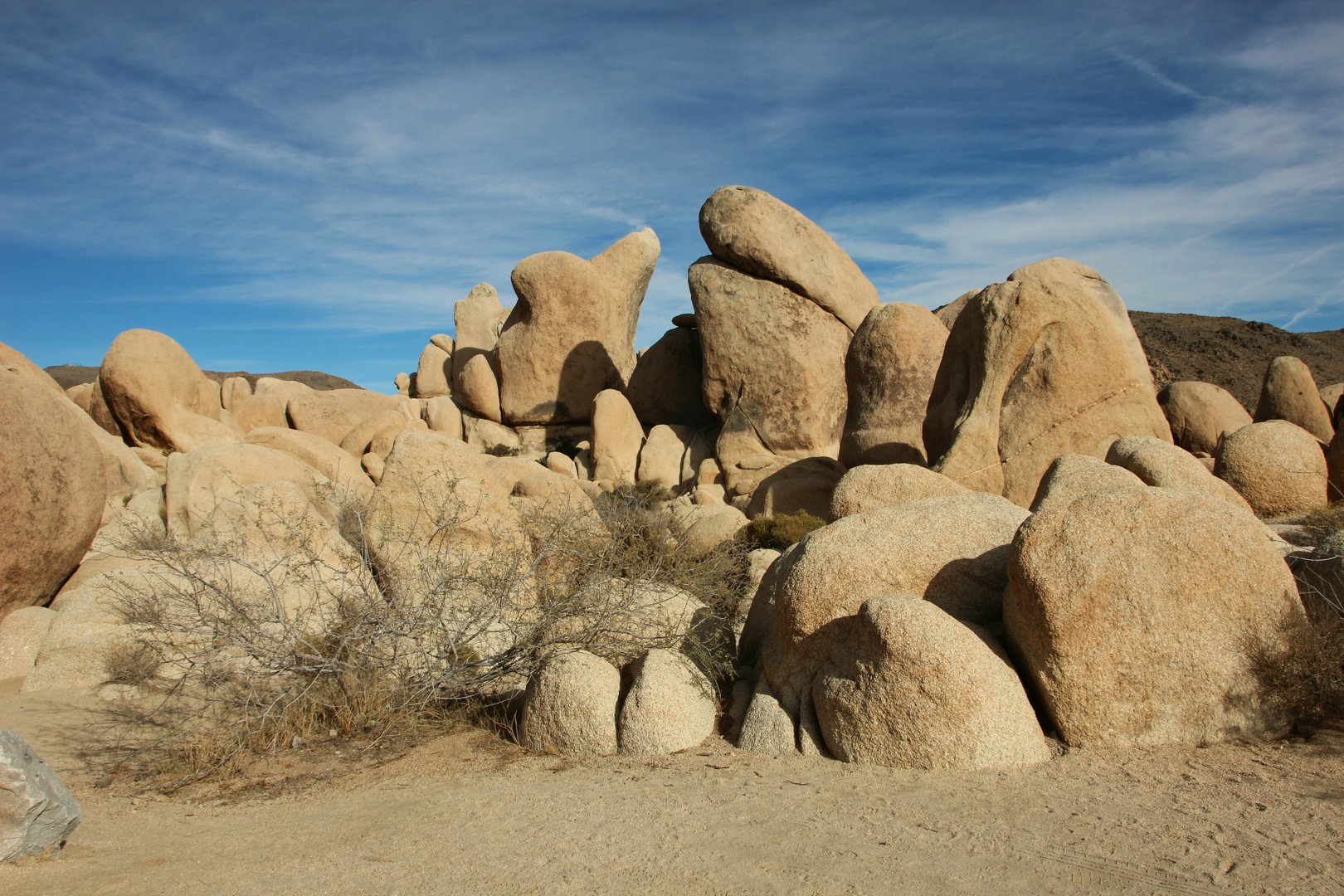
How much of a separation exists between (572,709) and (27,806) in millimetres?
2057

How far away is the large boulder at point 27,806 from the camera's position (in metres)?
2.78

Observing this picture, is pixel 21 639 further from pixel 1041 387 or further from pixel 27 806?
pixel 1041 387

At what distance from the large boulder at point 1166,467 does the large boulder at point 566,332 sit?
512 inches

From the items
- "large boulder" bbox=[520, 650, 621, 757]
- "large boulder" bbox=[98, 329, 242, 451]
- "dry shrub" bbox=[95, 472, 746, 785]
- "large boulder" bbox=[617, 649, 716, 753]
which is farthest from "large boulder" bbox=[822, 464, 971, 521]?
"large boulder" bbox=[98, 329, 242, 451]

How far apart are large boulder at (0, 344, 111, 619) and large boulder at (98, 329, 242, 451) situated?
644 cm

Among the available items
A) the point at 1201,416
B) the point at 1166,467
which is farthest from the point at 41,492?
the point at 1201,416

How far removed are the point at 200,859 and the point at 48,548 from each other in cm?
504

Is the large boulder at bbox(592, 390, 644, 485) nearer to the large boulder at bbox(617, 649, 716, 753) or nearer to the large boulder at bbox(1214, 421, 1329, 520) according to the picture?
the large boulder at bbox(1214, 421, 1329, 520)

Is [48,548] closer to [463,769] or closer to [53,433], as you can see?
[53,433]

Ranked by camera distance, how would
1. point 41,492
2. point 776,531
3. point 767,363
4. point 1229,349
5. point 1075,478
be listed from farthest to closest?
point 1229,349
point 767,363
point 776,531
point 41,492
point 1075,478

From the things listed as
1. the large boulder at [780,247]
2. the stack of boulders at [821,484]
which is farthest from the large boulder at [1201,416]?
the large boulder at [780,247]

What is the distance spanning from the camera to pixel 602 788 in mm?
3596

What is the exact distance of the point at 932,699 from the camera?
3.44 m

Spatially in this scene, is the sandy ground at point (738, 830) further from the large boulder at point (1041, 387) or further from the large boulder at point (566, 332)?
the large boulder at point (566, 332)
